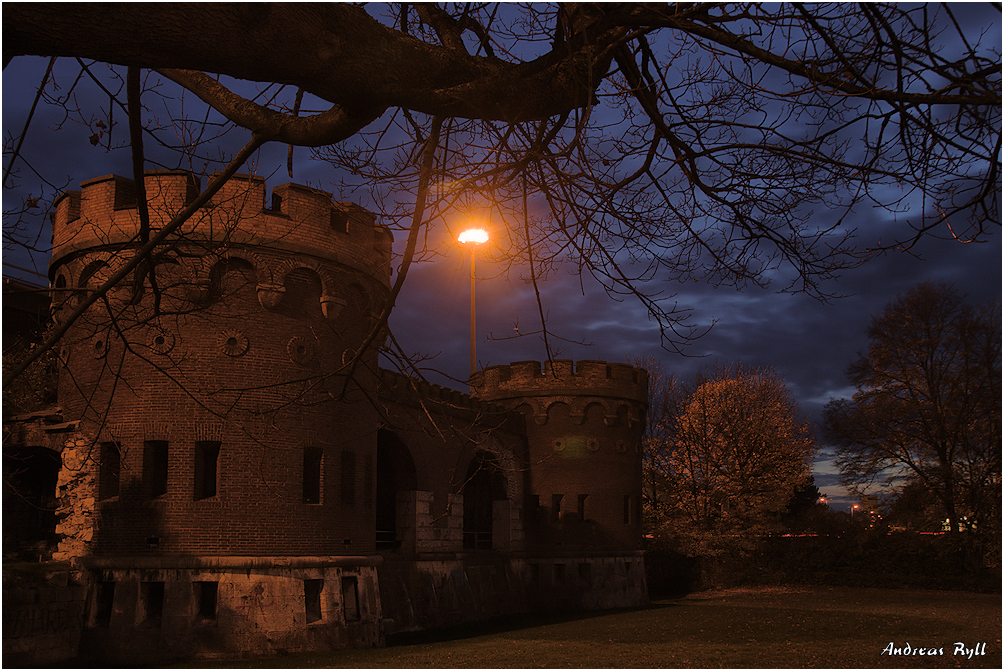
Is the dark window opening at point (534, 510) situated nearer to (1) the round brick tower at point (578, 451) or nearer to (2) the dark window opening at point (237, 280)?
(1) the round brick tower at point (578, 451)

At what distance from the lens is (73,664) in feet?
43.5

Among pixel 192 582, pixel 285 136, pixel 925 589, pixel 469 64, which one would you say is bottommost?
pixel 925 589

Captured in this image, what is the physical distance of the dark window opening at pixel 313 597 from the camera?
15242 mm

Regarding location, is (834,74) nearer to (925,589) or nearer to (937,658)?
(937,658)

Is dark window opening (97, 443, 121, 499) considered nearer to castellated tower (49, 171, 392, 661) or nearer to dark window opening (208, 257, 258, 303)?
castellated tower (49, 171, 392, 661)

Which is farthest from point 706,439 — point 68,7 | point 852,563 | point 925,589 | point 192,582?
point 68,7

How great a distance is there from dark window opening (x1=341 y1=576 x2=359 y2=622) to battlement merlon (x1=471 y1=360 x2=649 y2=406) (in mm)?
12835

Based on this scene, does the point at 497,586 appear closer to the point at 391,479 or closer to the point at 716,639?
the point at 391,479

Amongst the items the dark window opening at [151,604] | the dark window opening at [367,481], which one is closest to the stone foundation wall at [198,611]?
the dark window opening at [151,604]

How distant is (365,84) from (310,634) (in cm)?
1211

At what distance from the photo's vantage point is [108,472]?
14859 mm

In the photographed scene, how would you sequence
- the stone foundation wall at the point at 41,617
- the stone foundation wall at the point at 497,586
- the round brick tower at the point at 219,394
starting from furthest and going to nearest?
the stone foundation wall at the point at 497,586
the round brick tower at the point at 219,394
the stone foundation wall at the point at 41,617

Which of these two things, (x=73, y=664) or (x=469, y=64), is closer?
(x=469, y=64)

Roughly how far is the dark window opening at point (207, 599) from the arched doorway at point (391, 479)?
6.55m
